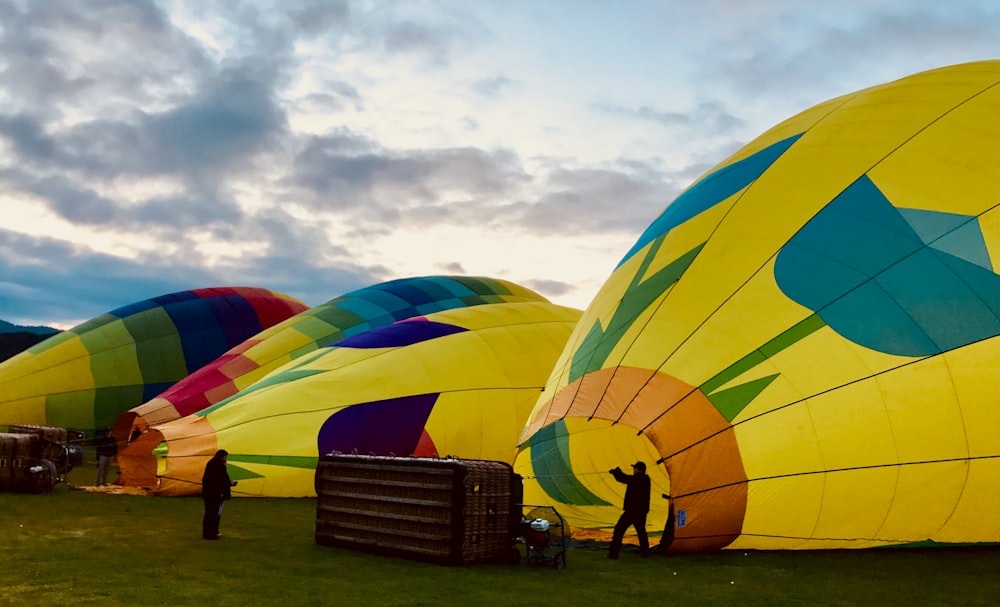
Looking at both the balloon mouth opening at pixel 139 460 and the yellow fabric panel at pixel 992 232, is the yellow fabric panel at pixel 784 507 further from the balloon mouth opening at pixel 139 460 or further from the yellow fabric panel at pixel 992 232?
the balloon mouth opening at pixel 139 460

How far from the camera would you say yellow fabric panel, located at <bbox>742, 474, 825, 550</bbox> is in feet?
21.6

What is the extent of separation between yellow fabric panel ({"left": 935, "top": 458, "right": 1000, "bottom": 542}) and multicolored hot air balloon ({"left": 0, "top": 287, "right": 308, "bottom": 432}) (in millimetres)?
14670

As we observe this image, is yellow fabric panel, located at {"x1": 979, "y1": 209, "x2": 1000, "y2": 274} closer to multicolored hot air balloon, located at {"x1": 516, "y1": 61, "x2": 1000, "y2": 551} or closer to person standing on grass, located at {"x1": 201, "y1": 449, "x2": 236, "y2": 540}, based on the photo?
multicolored hot air balloon, located at {"x1": 516, "y1": 61, "x2": 1000, "y2": 551}

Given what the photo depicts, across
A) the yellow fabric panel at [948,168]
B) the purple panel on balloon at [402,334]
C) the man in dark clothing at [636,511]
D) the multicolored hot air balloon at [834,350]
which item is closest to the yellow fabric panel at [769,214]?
the multicolored hot air balloon at [834,350]

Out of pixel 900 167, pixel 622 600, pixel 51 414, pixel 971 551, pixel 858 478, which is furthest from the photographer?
pixel 51 414

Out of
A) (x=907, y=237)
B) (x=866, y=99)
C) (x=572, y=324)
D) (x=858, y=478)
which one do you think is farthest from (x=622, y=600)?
(x=572, y=324)

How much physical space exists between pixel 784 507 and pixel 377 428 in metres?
6.26

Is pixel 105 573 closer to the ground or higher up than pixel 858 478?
closer to the ground

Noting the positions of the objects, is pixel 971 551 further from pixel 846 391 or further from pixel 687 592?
pixel 687 592

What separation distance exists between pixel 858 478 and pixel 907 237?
2.04 meters

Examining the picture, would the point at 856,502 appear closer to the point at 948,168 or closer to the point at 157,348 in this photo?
the point at 948,168

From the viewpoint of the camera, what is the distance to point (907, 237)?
709 centimetres

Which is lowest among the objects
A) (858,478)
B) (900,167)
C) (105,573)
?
(105,573)

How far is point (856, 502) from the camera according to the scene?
21.5 feet
